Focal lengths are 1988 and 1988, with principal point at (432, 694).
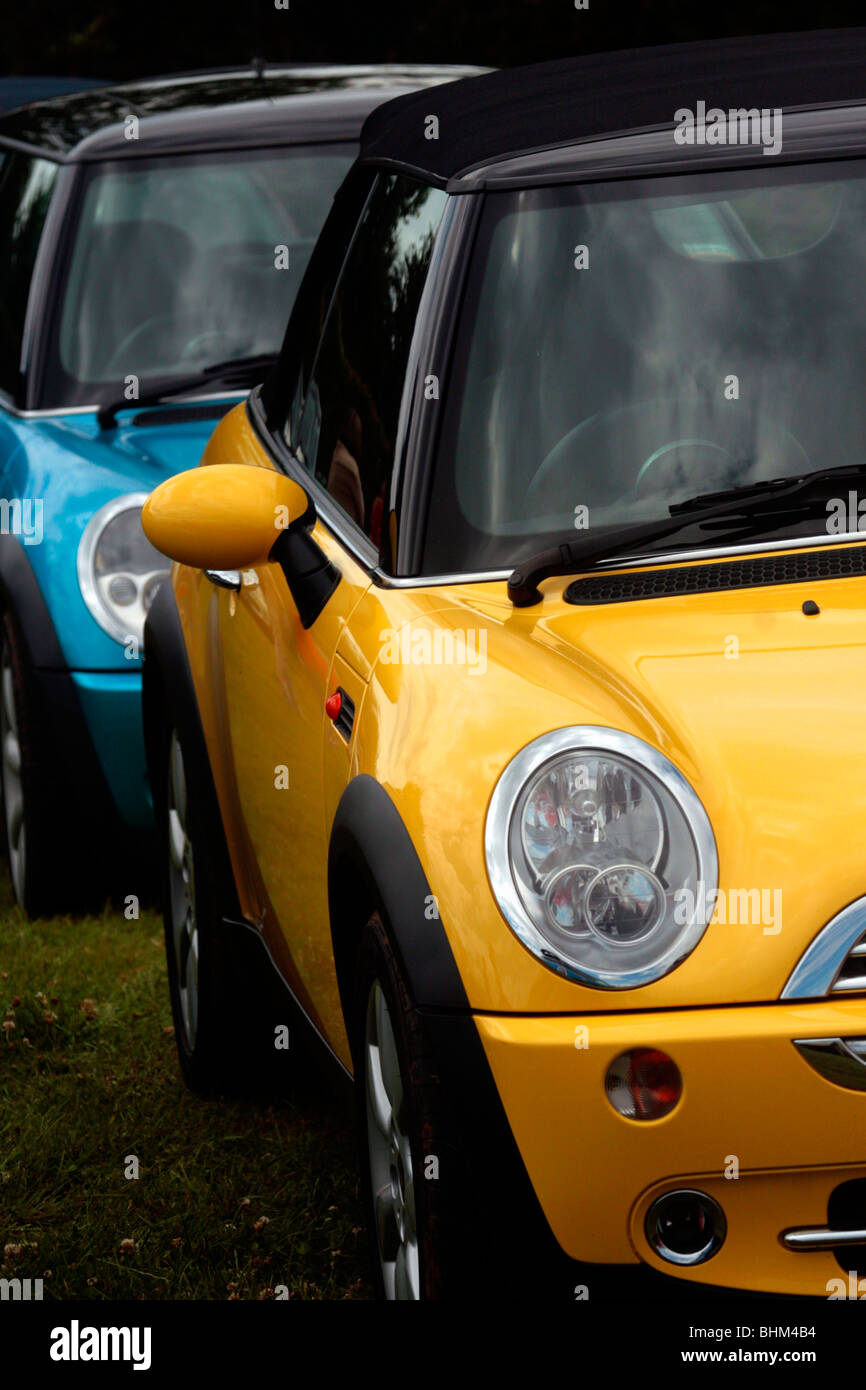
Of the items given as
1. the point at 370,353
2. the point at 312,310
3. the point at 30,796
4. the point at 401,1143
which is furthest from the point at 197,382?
the point at 401,1143

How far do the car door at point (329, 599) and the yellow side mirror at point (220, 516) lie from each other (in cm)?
11

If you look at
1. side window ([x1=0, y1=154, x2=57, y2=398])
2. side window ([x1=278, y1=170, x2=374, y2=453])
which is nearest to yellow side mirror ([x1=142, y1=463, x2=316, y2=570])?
side window ([x1=278, y1=170, x2=374, y2=453])

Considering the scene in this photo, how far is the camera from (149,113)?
20.2 ft

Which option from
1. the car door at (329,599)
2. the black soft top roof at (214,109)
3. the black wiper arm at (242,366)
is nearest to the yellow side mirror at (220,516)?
the car door at (329,599)

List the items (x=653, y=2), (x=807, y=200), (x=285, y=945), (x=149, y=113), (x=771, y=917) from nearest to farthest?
(x=771, y=917) < (x=807, y=200) < (x=285, y=945) < (x=149, y=113) < (x=653, y=2)

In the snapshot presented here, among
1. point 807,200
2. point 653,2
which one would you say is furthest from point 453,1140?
point 653,2

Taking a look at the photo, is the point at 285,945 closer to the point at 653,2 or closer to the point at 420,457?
the point at 420,457

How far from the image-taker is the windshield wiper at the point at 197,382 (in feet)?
18.5

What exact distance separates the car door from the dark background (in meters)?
10.0

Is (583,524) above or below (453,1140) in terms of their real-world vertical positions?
above

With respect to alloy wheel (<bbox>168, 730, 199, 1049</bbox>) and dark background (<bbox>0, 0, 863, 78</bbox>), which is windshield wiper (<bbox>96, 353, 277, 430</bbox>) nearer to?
alloy wheel (<bbox>168, 730, 199, 1049</bbox>)

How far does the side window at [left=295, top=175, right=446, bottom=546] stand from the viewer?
3.22 m

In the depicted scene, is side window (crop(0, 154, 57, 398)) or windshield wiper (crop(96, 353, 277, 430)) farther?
side window (crop(0, 154, 57, 398))
